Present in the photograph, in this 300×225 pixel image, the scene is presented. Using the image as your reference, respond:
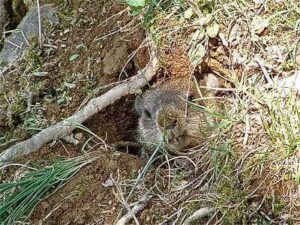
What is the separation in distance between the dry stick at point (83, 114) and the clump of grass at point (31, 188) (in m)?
0.29

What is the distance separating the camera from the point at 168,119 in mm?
3123

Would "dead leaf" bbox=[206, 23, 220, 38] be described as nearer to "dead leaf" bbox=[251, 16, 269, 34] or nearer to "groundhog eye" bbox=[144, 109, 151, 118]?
"dead leaf" bbox=[251, 16, 269, 34]

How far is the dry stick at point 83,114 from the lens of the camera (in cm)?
337

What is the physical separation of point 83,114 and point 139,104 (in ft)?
0.93

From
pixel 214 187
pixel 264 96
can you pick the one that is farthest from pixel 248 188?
pixel 264 96

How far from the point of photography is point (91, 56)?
371 centimetres

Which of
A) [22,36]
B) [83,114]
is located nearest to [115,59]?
[83,114]

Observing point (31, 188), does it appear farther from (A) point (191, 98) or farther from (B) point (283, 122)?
(B) point (283, 122)

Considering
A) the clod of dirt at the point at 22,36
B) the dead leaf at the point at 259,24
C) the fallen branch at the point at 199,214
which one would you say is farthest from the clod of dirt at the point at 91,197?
the clod of dirt at the point at 22,36

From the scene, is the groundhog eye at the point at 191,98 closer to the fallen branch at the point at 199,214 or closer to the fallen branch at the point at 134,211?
the fallen branch at the point at 134,211

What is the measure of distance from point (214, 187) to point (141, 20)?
1.21 m

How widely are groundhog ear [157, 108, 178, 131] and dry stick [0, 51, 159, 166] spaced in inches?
13.5

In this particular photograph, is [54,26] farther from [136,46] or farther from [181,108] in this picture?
[181,108]

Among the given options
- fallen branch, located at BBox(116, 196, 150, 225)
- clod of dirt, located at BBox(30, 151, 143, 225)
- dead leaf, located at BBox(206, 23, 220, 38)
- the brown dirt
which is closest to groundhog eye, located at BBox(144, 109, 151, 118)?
the brown dirt
